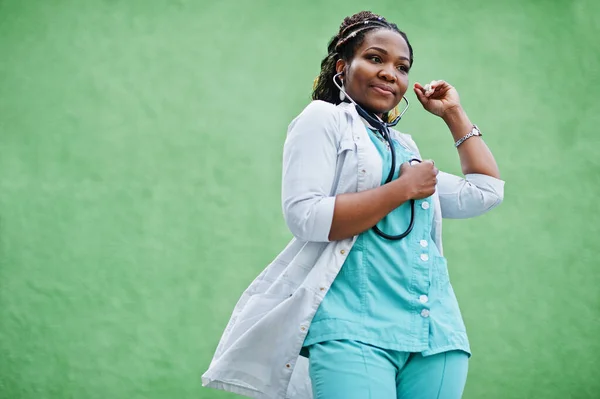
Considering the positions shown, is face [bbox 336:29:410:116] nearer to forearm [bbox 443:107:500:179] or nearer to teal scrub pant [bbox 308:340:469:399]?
forearm [bbox 443:107:500:179]

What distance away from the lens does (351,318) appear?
1.22 meters

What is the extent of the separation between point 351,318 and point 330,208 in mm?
191

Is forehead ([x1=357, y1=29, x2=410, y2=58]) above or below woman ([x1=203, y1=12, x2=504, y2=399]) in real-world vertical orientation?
above

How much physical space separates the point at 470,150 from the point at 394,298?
1.41ft

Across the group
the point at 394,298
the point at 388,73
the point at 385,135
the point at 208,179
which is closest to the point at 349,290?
the point at 394,298

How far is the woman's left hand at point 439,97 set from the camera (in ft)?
5.13

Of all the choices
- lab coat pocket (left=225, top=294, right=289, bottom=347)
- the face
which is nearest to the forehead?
the face

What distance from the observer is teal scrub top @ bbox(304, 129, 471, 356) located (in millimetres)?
1218

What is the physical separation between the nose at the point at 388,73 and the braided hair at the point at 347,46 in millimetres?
89

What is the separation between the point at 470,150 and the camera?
1.53 metres

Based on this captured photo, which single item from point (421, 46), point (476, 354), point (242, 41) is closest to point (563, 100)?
point (421, 46)

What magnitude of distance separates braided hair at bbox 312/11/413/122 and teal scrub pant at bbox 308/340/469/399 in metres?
0.57

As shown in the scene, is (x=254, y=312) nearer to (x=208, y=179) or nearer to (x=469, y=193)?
(x=469, y=193)

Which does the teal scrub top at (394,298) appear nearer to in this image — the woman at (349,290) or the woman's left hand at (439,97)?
the woman at (349,290)
